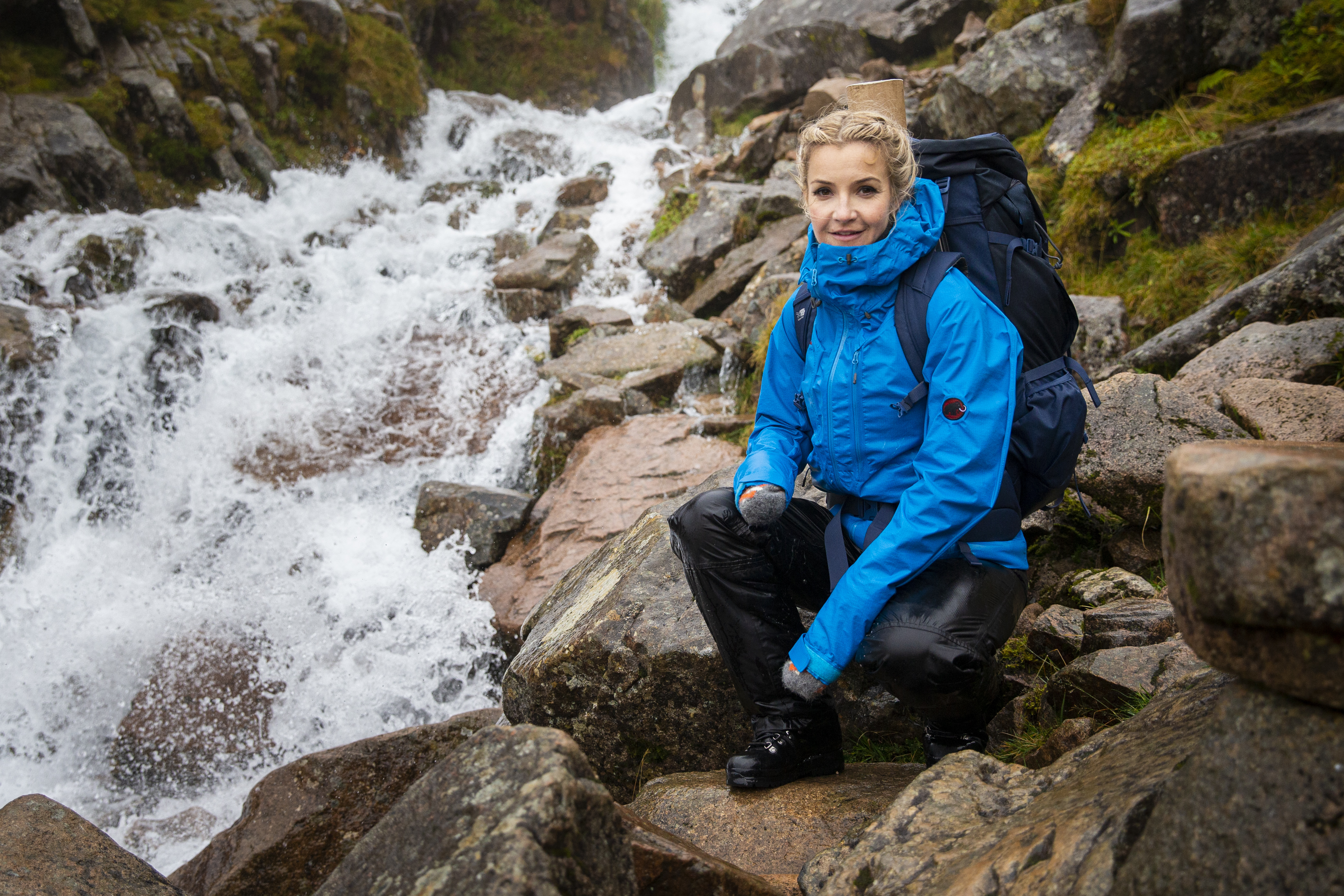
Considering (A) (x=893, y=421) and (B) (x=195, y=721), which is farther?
(B) (x=195, y=721)

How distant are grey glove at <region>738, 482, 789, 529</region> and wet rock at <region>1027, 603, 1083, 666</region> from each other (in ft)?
5.13

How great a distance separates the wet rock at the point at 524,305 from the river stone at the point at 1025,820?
968cm

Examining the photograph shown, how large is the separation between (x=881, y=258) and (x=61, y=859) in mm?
4127

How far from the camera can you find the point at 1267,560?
4.85 ft

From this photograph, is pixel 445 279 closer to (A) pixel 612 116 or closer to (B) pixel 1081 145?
(B) pixel 1081 145

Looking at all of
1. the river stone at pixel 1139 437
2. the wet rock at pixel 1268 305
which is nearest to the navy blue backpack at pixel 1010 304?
the river stone at pixel 1139 437

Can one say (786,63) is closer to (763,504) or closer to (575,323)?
(575,323)

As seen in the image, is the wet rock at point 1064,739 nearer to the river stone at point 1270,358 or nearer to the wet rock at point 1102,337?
the river stone at point 1270,358

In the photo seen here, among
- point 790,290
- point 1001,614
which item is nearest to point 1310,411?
point 1001,614

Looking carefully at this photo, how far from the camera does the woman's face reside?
3018 mm

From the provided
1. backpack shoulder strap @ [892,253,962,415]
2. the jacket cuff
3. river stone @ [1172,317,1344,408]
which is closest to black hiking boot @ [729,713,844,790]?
the jacket cuff

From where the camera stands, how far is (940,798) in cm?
248

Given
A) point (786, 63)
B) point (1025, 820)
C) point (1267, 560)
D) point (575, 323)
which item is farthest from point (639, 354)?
point (786, 63)

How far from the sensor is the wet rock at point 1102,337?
19.5 ft
